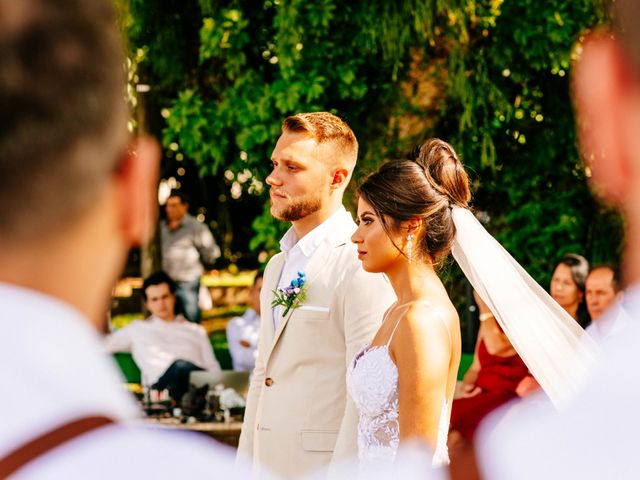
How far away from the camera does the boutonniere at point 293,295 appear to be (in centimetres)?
401

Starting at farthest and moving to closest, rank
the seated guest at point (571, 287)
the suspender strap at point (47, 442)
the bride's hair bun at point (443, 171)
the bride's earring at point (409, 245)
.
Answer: the seated guest at point (571, 287) → the bride's hair bun at point (443, 171) → the bride's earring at point (409, 245) → the suspender strap at point (47, 442)

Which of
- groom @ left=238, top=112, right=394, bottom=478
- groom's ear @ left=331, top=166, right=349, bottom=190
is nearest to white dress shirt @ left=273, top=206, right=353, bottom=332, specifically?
groom @ left=238, top=112, right=394, bottom=478

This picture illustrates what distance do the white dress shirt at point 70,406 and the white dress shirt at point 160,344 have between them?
25.8ft

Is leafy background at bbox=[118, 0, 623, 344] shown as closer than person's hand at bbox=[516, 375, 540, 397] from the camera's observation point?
No

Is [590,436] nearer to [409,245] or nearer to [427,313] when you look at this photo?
[427,313]

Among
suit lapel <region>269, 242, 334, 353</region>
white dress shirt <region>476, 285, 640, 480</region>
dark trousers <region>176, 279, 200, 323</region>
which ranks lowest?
dark trousers <region>176, 279, 200, 323</region>

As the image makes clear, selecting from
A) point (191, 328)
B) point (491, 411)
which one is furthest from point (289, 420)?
point (191, 328)

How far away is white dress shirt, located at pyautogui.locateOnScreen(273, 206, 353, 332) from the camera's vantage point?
13.6ft

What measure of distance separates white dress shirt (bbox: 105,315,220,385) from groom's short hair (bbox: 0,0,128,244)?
7817 mm

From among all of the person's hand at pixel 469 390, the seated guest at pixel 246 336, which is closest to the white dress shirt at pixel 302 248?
the person's hand at pixel 469 390

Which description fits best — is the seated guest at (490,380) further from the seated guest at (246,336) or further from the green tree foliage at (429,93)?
the green tree foliage at (429,93)

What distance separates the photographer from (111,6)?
34.8 inches

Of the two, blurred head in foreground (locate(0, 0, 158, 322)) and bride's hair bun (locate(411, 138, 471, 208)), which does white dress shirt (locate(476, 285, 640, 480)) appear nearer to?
blurred head in foreground (locate(0, 0, 158, 322))

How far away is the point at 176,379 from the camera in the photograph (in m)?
8.19
